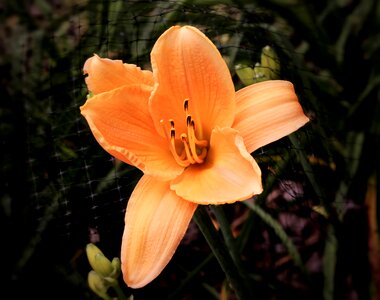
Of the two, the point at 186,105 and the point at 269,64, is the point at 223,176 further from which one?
the point at 269,64

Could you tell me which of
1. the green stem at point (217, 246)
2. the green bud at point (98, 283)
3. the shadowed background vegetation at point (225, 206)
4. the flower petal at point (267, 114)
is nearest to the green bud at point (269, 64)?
the shadowed background vegetation at point (225, 206)

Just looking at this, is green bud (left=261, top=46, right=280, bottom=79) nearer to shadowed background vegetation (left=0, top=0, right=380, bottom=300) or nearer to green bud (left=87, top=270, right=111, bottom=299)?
shadowed background vegetation (left=0, top=0, right=380, bottom=300)

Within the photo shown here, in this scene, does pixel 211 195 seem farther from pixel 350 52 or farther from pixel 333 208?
pixel 350 52

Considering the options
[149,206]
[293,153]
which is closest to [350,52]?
[293,153]

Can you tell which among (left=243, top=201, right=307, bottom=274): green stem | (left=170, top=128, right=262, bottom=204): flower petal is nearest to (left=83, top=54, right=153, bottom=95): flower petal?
(left=170, top=128, right=262, bottom=204): flower petal

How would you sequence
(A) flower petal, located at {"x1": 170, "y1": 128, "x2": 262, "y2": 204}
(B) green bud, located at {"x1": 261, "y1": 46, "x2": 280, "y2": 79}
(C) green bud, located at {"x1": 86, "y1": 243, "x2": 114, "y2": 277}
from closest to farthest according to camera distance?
1. (A) flower petal, located at {"x1": 170, "y1": 128, "x2": 262, "y2": 204}
2. (C) green bud, located at {"x1": 86, "y1": 243, "x2": 114, "y2": 277}
3. (B) green bud, located at {"x1": 261, "y1": 46, "x2": 280, "y2": 79}

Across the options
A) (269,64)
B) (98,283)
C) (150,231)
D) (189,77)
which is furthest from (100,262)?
(269,64)

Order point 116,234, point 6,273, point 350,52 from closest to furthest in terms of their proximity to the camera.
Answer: point 116,234 < point 6,273 < point 350,52
